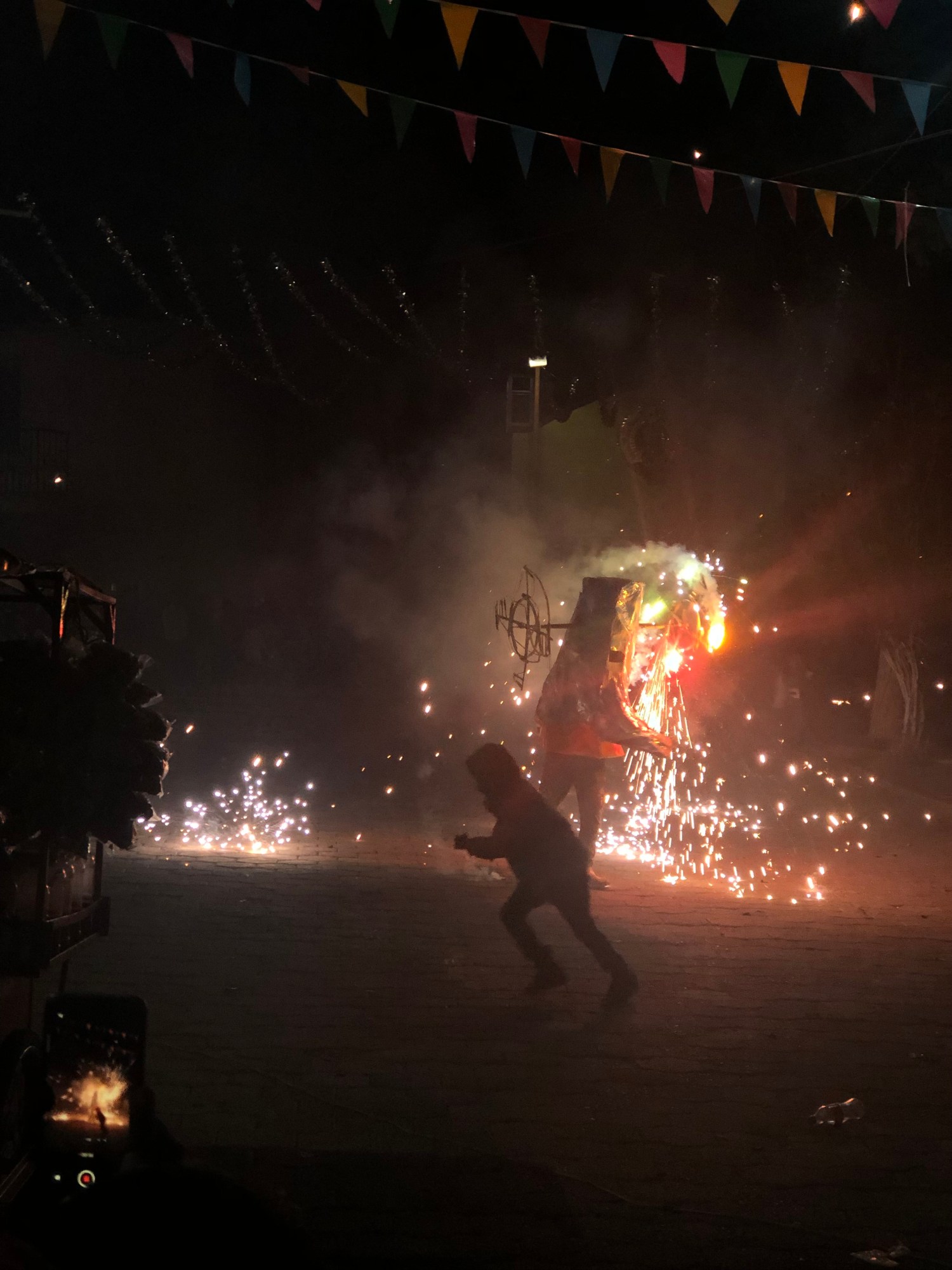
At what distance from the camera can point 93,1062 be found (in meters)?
3.07

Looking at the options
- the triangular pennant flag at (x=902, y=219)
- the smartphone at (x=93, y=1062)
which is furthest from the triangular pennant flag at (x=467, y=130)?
the smartphone at (x=93, y=1062)

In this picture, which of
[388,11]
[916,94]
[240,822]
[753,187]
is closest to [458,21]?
[388,11]

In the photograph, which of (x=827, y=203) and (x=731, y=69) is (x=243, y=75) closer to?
(x=731, y=69)

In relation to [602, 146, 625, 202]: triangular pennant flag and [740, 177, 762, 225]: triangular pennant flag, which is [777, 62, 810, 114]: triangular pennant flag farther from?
[740, 177, 762, 225]: triangular pennant flag

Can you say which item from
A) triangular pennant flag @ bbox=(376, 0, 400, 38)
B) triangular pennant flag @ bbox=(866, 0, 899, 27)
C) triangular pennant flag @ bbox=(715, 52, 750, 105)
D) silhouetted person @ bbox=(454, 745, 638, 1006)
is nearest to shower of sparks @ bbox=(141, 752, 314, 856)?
silhouetted person @ bbox=(454, 745, 638, 1006)

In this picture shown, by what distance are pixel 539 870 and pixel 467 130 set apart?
4.21 metres

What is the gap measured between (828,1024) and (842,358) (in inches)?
462

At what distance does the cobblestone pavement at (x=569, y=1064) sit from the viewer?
374 cm

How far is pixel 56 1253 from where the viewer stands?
2.20 metres

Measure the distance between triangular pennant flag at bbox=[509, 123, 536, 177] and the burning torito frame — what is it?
121 inches

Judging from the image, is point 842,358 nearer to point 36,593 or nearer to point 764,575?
point 764,575

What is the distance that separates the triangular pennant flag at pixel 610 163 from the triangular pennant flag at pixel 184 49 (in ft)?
8.02

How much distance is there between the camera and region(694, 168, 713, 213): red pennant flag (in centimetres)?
720

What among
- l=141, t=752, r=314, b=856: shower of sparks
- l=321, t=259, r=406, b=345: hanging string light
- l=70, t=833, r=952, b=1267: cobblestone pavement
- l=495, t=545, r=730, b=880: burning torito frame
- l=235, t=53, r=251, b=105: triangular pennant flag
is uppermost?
l=321, t=259, r=406, b=345: hanging string light
